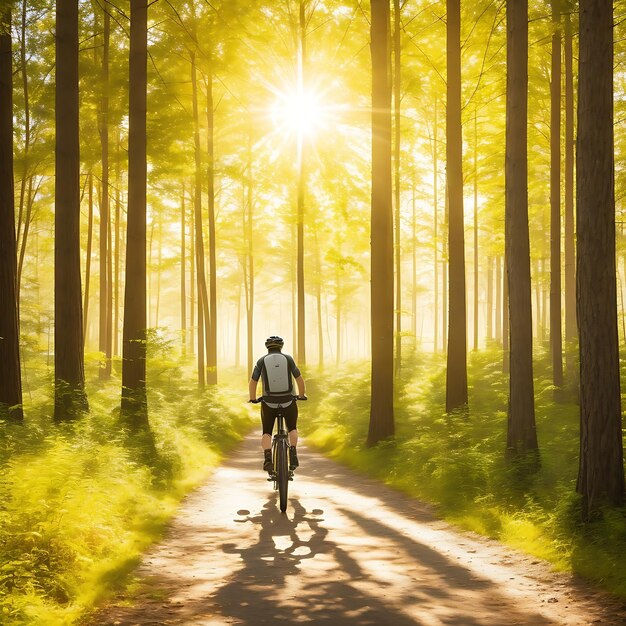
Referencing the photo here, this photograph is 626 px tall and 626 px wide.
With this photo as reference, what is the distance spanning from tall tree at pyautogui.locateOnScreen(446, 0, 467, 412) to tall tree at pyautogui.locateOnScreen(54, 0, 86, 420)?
849cm

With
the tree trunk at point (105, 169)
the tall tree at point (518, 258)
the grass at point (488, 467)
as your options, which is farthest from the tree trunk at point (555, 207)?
the tree trunk at point (105, 169)

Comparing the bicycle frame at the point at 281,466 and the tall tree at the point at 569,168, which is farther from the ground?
the tall tree at the point at 569,168

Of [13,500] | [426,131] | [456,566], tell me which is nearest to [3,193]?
[13,500]

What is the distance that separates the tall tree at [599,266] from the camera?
7.06 metres

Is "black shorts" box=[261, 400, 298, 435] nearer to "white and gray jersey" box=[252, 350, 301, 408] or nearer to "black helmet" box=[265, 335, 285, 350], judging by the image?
"white and gray jersey" box=[252, 350, 301, 408]

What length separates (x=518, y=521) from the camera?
7859 mm

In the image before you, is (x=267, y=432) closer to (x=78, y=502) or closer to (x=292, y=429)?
(x=292, y=429)

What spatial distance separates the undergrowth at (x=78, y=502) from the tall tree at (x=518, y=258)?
5.68m

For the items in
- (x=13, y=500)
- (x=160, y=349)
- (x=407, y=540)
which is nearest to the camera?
(x=13, y=500)

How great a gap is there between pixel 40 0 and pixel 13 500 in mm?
17493

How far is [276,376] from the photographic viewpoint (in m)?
9.30

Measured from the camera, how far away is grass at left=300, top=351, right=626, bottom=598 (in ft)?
21.9

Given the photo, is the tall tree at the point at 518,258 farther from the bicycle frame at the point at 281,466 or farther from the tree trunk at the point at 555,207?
the tree trunk at the point at 555,207

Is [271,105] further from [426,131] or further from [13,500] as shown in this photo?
[13,500]
